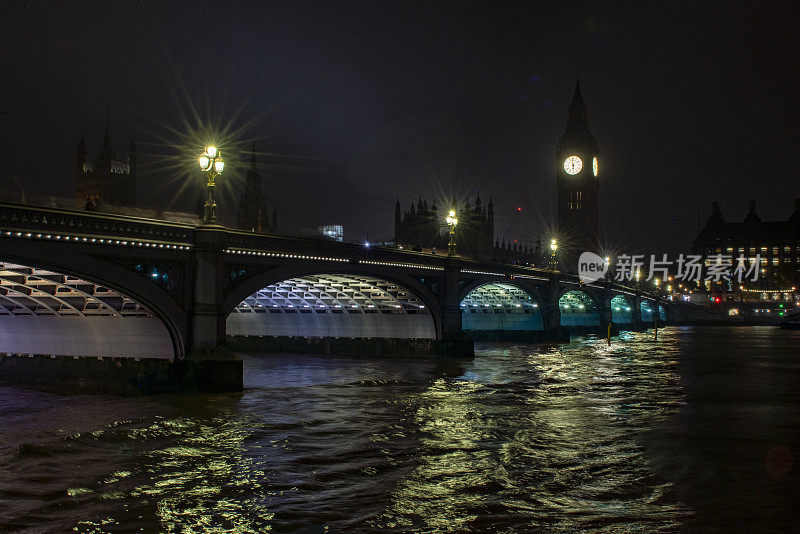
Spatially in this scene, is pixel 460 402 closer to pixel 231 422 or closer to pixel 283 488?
pixel 231 422

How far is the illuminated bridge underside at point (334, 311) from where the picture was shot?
5350 cm

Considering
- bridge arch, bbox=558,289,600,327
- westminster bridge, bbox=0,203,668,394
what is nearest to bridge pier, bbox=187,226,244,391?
westminster bridge, bbox=0,203,668,394

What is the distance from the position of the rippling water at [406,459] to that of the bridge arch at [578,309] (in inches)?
2634

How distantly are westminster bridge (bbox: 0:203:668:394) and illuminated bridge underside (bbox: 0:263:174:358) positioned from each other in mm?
71

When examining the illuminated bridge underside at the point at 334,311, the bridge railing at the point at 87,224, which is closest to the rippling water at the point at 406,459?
the bridge railing at the point at 87,224

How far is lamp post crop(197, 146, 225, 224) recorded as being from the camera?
29.8m

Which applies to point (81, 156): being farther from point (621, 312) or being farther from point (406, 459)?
point (406, 459)

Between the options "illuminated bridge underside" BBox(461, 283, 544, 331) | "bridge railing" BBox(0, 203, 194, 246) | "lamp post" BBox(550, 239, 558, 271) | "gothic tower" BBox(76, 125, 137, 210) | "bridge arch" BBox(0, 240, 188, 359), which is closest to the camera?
"bridge railing" BBox(0, 203, 194, 246)

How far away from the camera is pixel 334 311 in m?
63.4

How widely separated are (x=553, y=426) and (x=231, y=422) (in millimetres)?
10520

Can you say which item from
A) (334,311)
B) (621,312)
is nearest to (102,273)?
(334,311)

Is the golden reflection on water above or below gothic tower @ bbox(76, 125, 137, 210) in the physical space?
below

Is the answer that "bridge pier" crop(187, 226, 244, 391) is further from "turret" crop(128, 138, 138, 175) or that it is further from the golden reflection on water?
"turret" crop(128, 138, 138, 175)

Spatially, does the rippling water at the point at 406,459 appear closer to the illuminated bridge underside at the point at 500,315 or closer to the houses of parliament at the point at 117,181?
the illuminated bridge underside at the point at 500,315
